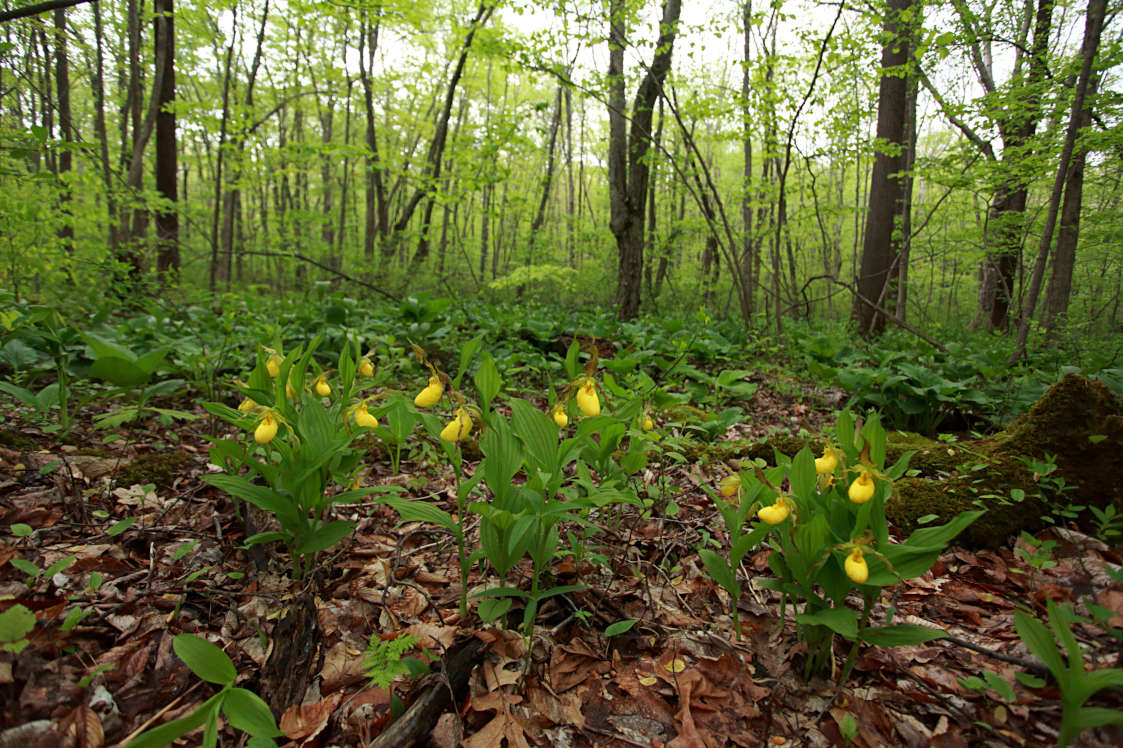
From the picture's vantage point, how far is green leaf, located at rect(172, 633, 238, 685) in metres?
1.03

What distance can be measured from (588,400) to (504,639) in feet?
2.58

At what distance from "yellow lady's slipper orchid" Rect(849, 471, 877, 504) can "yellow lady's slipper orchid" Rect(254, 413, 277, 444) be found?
153 cm

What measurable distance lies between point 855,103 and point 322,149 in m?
8.15

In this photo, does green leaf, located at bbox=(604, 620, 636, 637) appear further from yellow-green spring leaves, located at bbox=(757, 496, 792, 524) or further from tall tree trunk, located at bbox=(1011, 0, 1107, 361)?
tall tree trunk, located at bbox=(1011, 0, 1107, 361)

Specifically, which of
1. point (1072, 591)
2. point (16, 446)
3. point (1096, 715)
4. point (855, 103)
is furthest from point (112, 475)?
point (855, 103)

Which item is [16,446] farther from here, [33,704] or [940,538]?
[940,538]

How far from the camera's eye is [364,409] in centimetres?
155

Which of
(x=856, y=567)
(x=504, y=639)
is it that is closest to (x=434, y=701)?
(x=504, y=639)

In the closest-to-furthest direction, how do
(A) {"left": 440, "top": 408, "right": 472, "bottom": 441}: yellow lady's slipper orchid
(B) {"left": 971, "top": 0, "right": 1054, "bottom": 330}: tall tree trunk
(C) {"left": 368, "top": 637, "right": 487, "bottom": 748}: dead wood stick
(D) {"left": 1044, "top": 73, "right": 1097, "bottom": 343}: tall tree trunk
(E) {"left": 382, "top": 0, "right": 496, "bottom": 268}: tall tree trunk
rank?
(C) {"left": 368, "top": 637, "right": 487, "bottom": 748}: dead wood stick, (A) {"left": 440, "top": 408, "right": 472, "bottom": 441}: yellow lady's slipper orchid, (D) {"left": 1044, "top": 73, "right": 1097, "bottom": 343}: tall tree trunk, (B) {"left": 971, "top": 0, "right": 1054, "bottom": 330}: tall tree trunk, (E) {"left": 382, "top": 0, "right": 496, "bottom": 268}: tall tree trunk

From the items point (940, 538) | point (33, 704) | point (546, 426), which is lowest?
point (33, 704)

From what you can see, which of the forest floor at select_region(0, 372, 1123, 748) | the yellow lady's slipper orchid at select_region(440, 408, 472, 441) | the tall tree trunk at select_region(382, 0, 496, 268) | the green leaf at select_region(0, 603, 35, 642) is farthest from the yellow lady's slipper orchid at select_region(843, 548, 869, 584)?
the tall tree trunk at select_region(382, 0, 496, 268)

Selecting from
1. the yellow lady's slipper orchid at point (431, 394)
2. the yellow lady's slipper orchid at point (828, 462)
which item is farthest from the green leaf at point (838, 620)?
the yellow lady's slipper orchid at point (431, 394)

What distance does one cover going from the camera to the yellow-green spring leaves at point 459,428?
4.43 feet

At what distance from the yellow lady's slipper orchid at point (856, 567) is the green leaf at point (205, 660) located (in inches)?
54.5
